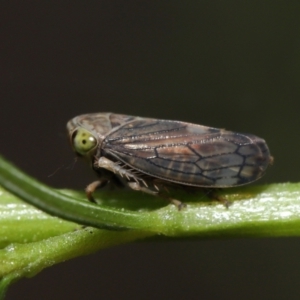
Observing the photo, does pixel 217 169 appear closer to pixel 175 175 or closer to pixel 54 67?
pixel 175 175

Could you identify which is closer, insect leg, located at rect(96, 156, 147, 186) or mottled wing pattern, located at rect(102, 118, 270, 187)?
mottled wing pattern, located at rect(102, 118, 270, 187)

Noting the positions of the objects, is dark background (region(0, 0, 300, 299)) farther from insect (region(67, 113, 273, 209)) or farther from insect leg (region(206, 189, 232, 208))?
insect leg (region(206, 189, 232, 208))

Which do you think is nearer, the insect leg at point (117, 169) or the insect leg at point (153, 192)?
the insect leg at point (153, 192)

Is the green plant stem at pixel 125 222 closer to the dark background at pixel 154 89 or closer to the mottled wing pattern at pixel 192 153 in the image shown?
the mottled wing pattern at pixel 192 153

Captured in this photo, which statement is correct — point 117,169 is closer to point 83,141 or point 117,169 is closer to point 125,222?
point 83,141

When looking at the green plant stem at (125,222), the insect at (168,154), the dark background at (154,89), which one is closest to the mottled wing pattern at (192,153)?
the insect at (168,154)

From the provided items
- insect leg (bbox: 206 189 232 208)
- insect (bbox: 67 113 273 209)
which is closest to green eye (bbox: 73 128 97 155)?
insect (bbox: 67 113 273 209)
